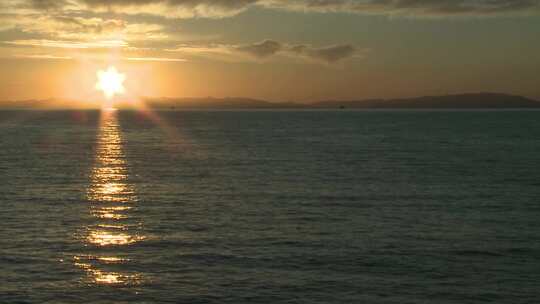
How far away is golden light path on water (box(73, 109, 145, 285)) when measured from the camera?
2868cm

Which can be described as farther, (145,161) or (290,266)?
Answer: (145,161)

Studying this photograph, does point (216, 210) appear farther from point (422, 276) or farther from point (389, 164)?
point (389, 164)

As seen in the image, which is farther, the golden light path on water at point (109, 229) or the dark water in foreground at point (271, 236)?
the golden light path on water at point (109, 229)

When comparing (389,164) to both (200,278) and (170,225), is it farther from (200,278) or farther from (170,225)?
(200,278)

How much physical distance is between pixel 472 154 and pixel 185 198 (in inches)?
2369

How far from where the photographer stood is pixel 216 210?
4566 centimetres

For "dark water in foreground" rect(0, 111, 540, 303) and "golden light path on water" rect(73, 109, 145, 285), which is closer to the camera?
"dark water in foreground" rect(0, 111, 540, 303)

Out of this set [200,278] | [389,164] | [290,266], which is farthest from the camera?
[389,164]

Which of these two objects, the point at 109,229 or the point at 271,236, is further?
the point at 109,229

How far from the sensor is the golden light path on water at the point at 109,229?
94.1 feet

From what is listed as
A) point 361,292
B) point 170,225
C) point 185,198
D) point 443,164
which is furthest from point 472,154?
point 361,292

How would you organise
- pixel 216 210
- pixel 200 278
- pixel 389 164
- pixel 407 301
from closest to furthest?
pixel 407 301 < pixel 200 278 < pixel 216 210 < pixel 389 164

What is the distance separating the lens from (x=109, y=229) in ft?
127

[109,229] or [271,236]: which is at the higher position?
[109,229]
